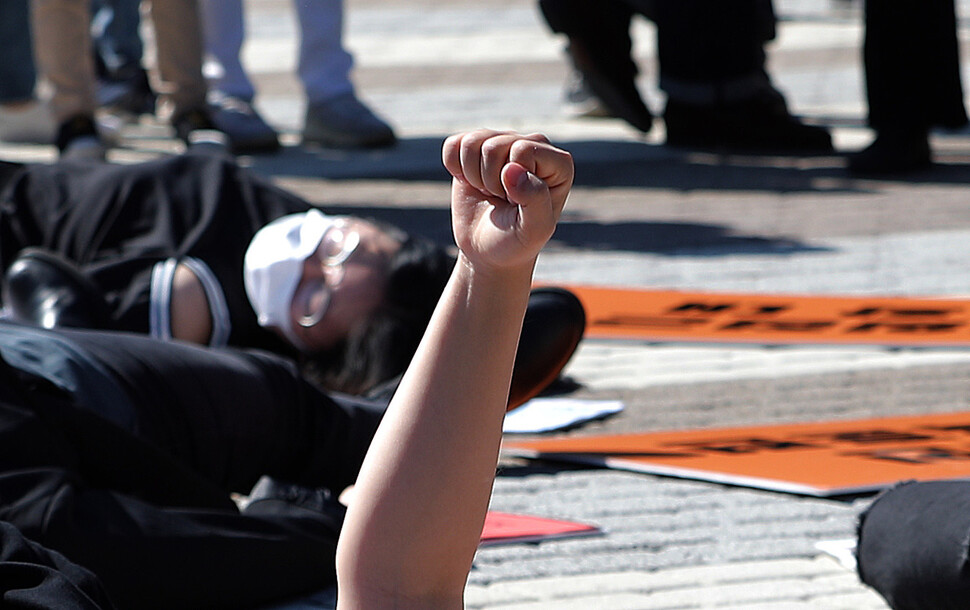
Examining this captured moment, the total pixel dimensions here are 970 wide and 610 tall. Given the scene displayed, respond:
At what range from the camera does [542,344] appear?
2889 millimetres

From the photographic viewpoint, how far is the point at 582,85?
760cm

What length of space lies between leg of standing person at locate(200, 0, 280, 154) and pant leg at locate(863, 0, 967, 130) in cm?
250

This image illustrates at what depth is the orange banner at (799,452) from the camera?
2.61m

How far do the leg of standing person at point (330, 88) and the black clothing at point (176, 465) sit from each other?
3825mm

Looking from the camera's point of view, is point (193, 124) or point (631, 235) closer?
point (631, 235)

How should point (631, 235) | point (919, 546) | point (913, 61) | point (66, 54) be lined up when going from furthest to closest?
point (66, 54)
point (913, 61)
point (631, 235)
point (919, 546)

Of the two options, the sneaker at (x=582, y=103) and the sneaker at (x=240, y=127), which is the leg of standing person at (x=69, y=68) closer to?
the sneaker at (x=240, y=127)

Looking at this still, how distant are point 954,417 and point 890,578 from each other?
1083 mm

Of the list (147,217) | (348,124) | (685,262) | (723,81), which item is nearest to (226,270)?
(147,217)

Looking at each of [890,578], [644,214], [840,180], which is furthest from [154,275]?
[840,180]

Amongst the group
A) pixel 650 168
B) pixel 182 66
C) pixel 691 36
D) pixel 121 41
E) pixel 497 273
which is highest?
pixel 497 273

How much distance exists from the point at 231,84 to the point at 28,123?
3.59 ft

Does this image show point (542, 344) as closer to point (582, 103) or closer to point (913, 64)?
point (913, 64)

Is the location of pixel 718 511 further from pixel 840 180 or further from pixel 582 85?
pixel 582 85
